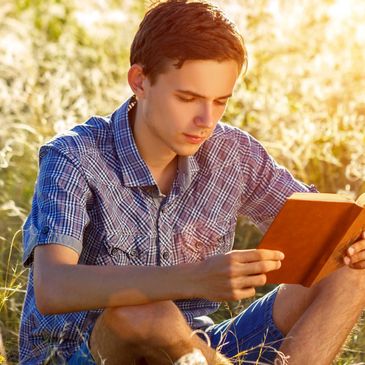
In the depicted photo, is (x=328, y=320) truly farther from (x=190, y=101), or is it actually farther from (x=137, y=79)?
(x=137, y=79)

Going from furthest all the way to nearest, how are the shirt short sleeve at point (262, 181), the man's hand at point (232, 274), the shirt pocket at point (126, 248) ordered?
the shirt short sleeve at point (262, 181), the shirt pocket at point (126, 248), the man's hand at point (232, 274)

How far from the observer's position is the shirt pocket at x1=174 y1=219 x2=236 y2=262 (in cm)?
384

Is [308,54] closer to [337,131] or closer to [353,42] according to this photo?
[353,42]

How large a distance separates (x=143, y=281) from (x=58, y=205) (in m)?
0.40

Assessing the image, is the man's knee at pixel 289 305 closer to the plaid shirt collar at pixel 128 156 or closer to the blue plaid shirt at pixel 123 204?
the blue plaid shirt at pixel 123 204

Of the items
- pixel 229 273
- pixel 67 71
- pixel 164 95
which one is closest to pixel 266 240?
pixel 229 273

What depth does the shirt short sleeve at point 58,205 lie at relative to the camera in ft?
11.3

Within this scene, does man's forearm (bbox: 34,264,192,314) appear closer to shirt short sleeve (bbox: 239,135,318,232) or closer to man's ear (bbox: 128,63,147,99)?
man's ear (bbox: 128,63,147,99)

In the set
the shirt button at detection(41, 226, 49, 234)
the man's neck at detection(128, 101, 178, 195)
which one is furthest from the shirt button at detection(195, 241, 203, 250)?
the shirt button at detection(41, 226, 49, 234)

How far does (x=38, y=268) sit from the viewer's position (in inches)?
132

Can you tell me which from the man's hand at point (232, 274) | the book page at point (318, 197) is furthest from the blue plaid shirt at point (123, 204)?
the book page at point (318, 197)

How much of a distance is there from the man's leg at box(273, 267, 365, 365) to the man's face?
64cm

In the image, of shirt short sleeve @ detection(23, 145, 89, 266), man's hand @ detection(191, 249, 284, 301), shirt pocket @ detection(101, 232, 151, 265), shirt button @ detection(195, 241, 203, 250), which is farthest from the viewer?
shirt button @ detection(195, 241, 203, 250)

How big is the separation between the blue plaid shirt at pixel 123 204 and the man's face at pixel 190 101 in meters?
0.17
